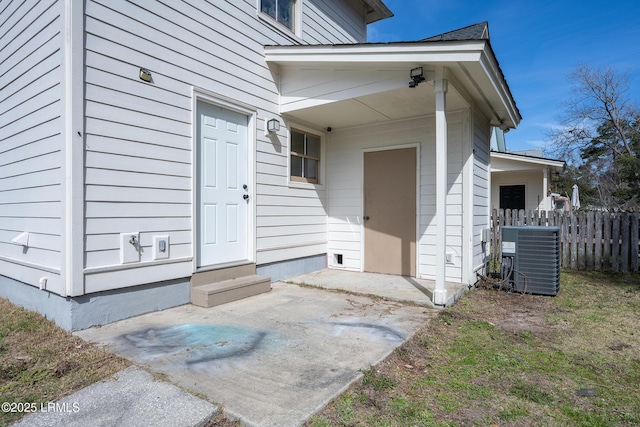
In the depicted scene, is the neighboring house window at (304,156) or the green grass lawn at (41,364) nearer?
the green grass lawn at (41,364)

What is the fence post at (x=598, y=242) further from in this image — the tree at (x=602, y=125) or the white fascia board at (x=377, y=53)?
the tree at (x=602, y=125)

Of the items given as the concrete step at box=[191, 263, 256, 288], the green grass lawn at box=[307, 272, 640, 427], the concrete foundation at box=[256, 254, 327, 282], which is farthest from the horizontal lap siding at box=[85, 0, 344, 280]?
the green grass lawn at box=[307, 272, 640, 427]

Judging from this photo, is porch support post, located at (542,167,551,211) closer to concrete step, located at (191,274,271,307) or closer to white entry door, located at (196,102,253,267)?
white entry door, located at (196,102,253,267)

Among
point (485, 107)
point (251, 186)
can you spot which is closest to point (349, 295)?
point (251, 186)

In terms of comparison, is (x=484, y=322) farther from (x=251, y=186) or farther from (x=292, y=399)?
(x=251, y=186)

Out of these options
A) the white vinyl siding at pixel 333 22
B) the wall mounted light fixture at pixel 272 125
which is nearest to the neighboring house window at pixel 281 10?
the white vinyl siding at pixel 333 22

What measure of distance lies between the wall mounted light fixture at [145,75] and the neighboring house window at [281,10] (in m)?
2.41

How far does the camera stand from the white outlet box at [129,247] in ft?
11.2

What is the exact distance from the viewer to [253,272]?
16.0ft

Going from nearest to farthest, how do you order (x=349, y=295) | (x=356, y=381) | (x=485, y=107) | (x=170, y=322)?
(x=356, y=381) → (x=170, y=322) → (x=349, y=295) → (x=485, y=107)

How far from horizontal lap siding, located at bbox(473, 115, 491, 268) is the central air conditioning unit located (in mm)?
437

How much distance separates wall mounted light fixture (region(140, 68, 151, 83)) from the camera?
358cm

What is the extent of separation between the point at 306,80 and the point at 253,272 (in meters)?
2.96

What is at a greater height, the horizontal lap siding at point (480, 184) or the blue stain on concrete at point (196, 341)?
the horizontal lap siding at point (480, 184)
